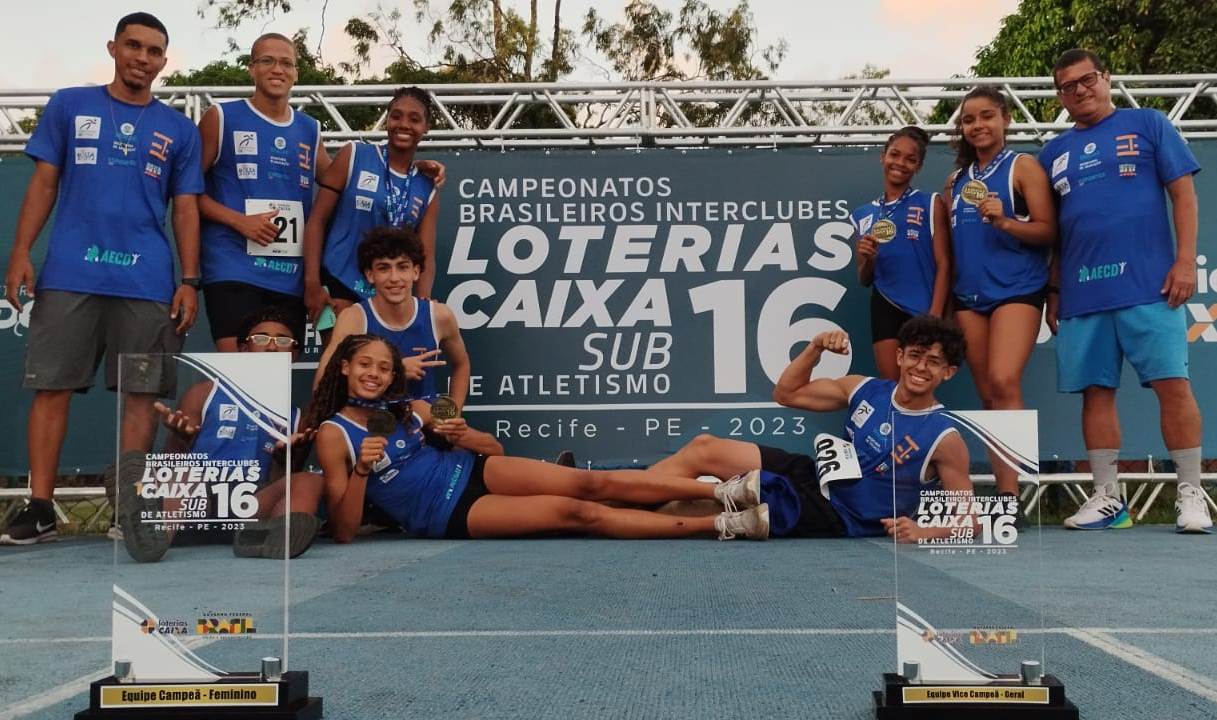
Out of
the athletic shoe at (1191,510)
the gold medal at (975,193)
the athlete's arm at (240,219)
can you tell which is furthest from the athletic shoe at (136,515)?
the athletic shoe at (1191,510)

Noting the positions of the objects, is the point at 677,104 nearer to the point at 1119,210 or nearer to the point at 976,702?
the point at 1119,210

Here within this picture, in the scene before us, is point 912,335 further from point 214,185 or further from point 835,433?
point 214,185

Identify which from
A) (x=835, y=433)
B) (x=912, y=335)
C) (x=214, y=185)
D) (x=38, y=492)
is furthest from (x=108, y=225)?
(x=835, y=433)

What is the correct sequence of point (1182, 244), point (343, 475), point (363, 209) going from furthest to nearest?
point (363, 209), point (1182, 244), point (343, 475)

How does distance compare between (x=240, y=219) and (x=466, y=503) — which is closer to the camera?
(x=466, y=503)

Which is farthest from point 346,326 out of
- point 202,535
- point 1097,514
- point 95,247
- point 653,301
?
point 1097,514

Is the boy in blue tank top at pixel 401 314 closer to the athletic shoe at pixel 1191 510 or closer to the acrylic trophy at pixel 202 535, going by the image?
the acrylic trophy at pixel 202 535

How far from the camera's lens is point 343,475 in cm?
412

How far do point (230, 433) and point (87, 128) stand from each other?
321 centimetres

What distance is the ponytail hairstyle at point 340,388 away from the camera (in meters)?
4.19

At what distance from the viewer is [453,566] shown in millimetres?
3457

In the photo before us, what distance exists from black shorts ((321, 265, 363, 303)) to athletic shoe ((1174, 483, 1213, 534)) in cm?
352

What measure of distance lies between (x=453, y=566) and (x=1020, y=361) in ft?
8.58

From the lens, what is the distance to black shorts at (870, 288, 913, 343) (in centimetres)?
510
